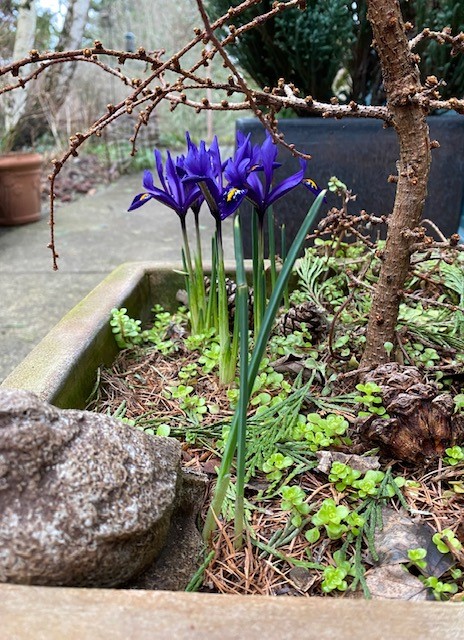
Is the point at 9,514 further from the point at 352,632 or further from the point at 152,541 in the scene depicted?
the point at 352,632

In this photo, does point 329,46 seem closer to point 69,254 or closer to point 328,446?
point 69,254

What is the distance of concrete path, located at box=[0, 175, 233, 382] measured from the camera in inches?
104

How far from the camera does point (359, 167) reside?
2.57 m

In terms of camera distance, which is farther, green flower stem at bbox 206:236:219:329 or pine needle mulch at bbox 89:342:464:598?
green flower stem at bbox 206:236:219:329

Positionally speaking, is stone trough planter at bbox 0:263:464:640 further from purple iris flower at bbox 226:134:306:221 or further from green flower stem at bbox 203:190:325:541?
purple iris flower at bbox 226:134:306:221

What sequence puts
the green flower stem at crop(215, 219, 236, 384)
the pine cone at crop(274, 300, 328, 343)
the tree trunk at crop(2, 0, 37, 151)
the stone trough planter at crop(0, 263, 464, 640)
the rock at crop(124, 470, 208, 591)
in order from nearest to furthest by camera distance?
the stone trough planter at crop(0, 263, 464, 640) < the rock at crop(124, 470, 208, 591) < the green flower stem at crop(215, 219, 236, 384) < the pine cone at crop(274, 300, 328, 343) < the tree trunk at crop(2, 0, 37, 151)

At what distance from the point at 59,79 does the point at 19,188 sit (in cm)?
244

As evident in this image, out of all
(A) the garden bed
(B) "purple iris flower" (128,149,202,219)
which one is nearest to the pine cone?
(A) the garden bed

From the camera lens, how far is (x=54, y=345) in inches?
51.2

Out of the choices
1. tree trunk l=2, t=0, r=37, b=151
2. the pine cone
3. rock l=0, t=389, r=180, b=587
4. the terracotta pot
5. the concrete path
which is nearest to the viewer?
rock l=0, t=389, r=180, b=587

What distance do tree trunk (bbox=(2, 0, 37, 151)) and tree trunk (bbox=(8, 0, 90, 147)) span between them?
9 cm

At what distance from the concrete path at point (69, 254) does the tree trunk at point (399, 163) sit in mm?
1479

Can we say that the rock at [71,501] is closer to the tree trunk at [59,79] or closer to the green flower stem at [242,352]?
the green flower stem at [242,352]

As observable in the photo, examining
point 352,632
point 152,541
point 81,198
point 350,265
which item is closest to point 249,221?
point 350,265
